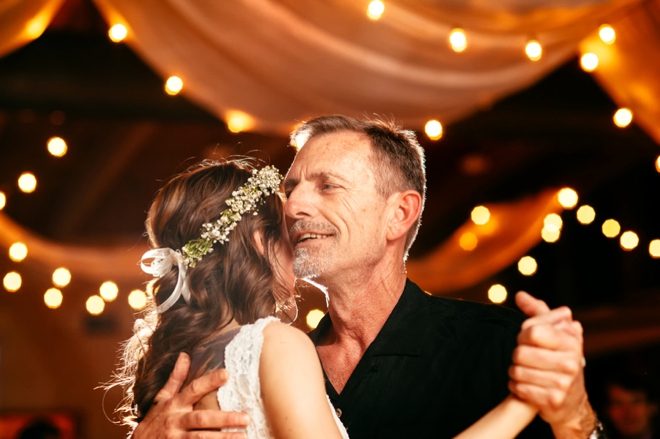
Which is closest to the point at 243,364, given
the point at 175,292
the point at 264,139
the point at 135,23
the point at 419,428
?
the point at 175,292

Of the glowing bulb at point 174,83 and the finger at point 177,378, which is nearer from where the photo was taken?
the finger at point 177,378

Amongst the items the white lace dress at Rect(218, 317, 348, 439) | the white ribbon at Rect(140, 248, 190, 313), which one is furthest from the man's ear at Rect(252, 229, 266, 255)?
the white lace dress at Rect(218, 317, 348, 439)

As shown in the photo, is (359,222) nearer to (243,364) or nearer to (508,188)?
(243,364)

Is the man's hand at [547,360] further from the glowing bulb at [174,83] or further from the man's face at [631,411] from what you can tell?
the man's face at [631,411]

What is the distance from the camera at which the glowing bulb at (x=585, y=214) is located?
539 cm

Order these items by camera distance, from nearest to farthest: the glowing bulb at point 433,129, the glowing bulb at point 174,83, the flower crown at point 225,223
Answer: the flower crown at point 225,223, the glowing bulb at point 174,83, the glowing bulb at point 433,129

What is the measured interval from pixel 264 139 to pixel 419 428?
432 cm

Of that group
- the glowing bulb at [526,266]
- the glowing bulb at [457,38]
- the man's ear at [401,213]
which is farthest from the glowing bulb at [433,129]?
the glowing bulb at [526,266]

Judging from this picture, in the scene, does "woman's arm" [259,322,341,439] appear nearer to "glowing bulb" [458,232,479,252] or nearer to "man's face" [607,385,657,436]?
"man's face" [607,385,657,436]

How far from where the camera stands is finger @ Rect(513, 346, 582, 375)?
1453mm

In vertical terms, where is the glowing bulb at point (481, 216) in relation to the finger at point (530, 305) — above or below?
above

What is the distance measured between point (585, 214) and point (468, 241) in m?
0.91

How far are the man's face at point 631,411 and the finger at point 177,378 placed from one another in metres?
2.66

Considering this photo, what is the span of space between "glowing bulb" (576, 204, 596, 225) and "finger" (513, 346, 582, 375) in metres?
4.11
